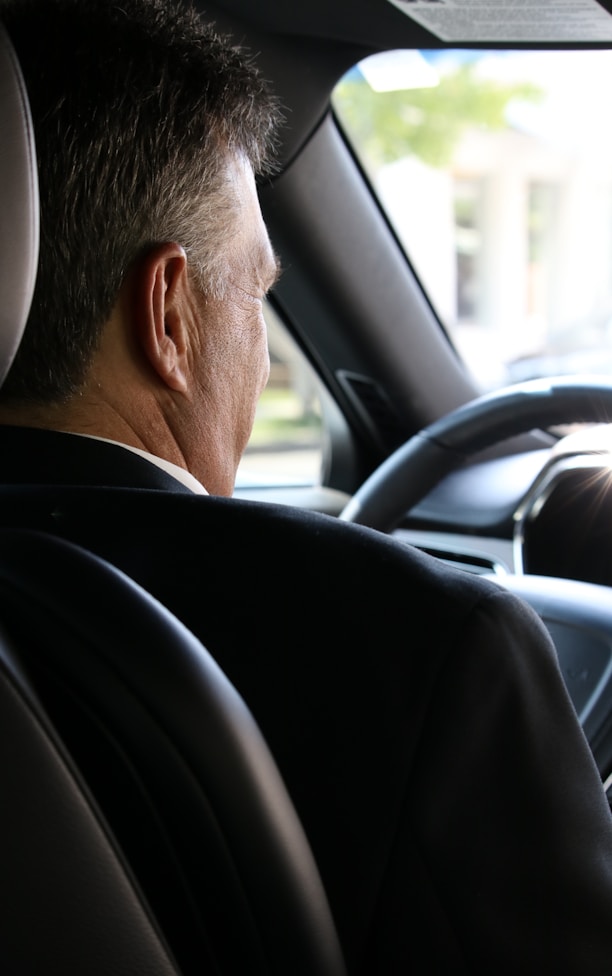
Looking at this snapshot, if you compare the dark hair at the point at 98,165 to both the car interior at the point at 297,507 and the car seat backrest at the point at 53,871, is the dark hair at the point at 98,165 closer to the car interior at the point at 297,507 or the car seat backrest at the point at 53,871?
the car interior at the point at 297,507

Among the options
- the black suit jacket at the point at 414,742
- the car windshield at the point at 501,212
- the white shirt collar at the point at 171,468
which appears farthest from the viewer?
the car windshield at the point at 501,212

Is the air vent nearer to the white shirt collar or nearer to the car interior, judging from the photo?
the car interior

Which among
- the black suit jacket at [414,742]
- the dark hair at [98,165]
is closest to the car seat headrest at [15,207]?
the dark hair at [98,165]

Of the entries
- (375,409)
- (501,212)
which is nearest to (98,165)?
(375,409)

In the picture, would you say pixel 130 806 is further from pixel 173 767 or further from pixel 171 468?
pixel 171 468

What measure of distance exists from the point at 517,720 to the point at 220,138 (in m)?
0.77

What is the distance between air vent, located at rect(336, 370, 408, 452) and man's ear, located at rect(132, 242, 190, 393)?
1.47m

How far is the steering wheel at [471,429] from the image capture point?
78.2 inches

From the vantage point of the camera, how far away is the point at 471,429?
2078mm

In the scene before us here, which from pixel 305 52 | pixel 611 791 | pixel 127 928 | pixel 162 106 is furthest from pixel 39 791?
pixel 305 52

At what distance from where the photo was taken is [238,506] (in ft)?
3.26

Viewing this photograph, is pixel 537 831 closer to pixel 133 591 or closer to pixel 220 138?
pixel 133 591

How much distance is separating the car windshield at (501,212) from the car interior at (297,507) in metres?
5.92

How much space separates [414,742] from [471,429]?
1.25 metres
